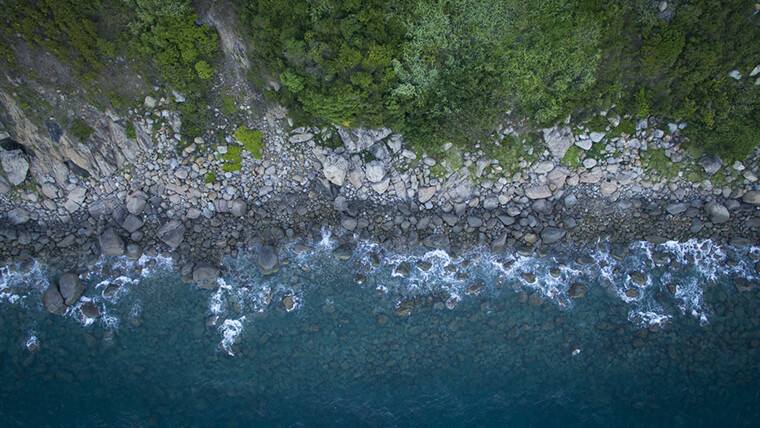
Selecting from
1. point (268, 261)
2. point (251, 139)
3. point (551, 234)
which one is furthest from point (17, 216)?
point (551, 234)

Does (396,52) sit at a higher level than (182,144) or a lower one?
higher

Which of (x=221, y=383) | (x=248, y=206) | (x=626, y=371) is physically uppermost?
(x=248, y=206)

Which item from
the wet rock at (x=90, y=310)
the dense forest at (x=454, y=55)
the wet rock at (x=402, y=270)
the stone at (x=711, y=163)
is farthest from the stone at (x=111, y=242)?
the stone at (x=711, y=163)

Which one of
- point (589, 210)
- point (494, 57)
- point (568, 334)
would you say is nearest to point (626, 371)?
point (568, 334)

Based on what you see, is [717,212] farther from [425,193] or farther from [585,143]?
[425,193]

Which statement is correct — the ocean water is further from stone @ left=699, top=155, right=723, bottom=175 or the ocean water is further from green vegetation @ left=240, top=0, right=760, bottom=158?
green vegetation @ left=240, top=0, right=760, bottom=158

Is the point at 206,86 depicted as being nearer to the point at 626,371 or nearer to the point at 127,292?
the point at 127,292

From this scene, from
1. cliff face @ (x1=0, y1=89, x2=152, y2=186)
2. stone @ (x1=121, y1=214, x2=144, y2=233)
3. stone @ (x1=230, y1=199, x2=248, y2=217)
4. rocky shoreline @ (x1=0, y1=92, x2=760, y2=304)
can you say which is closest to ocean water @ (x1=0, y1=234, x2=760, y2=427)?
rocky shoreline @ (x1=0, y1=92, x2=760, y2=304)
